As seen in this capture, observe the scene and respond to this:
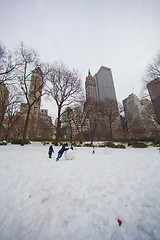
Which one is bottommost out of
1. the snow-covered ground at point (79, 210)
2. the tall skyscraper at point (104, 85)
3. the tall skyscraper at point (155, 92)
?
the snow-covered ground at point (79, 210)

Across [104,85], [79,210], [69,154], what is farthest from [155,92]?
[104,85]

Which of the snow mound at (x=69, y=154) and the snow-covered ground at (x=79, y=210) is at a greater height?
the snow mound at (x=69, y=154)

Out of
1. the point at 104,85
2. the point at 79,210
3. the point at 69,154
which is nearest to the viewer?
the point at 79,210

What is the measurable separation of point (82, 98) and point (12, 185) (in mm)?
17525

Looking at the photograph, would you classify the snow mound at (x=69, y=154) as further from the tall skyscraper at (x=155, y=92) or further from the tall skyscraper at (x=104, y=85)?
the tall skyscraper at (x=104, y=85)

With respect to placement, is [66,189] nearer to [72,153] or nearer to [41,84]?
[72,153]

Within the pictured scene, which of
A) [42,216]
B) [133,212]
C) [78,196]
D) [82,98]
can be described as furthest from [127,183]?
[82,98]

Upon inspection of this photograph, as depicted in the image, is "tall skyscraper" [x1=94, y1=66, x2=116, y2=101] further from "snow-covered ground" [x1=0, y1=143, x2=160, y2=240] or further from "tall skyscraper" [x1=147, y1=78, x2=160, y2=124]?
"snow-covered ground" [x1=0, y1=143, x2=160, y2=240]

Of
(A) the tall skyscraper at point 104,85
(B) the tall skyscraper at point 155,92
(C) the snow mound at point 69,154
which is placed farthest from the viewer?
(A) the tall skyscraper at point 104,85

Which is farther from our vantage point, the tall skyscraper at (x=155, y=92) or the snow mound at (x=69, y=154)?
the tall skyscraper at (x=155, y=92)

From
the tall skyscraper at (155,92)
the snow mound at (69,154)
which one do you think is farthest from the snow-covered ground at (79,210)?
the tall skyscraper at (155,92)

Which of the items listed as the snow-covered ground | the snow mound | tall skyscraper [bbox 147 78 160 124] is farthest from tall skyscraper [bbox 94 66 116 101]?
the snow-covered ground

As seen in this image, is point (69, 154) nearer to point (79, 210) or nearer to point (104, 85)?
point (79, 210)

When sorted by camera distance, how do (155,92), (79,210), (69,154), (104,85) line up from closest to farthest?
(79,210)
(69,154)
(155,92)
(104,85)
